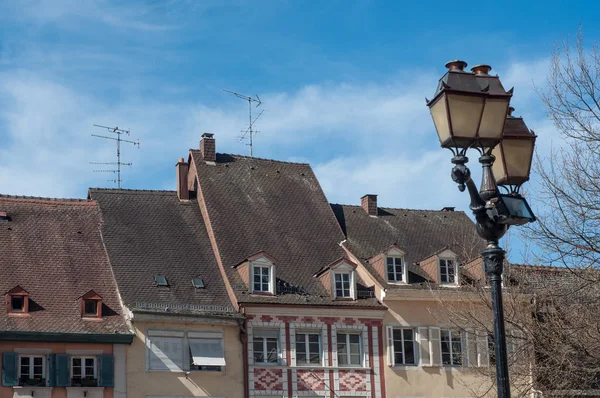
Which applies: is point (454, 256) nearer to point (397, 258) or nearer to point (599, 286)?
point (397, 258)

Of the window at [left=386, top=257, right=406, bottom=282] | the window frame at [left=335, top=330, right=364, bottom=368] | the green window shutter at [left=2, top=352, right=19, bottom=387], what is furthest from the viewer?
the window at [left=386, top=257, right=406, bottom=282]

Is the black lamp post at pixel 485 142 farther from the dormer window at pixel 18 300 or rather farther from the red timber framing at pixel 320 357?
the red timber framing at pixel 320 357

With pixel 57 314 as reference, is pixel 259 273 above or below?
above

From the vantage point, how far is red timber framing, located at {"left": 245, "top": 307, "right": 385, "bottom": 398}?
33000mm

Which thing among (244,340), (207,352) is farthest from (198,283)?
(207,352)

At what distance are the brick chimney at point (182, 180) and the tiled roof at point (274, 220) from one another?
488mm

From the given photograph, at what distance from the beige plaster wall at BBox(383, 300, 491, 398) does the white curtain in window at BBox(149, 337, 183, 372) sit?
730 centimetres

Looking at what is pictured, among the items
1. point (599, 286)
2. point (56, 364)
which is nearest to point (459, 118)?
point (599, 286)

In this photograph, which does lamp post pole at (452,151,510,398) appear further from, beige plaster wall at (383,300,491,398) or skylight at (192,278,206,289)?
beige plaster wall at (383,300,491,398)

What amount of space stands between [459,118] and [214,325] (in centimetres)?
2448

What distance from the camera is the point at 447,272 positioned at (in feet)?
119

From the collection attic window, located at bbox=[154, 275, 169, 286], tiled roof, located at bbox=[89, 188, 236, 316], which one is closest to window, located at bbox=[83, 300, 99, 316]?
tiled roof, located at bbox=[89, 188, 236, 316]

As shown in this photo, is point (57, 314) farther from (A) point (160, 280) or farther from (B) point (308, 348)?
(B) point (308, 348)

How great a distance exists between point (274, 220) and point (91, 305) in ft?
28.5
